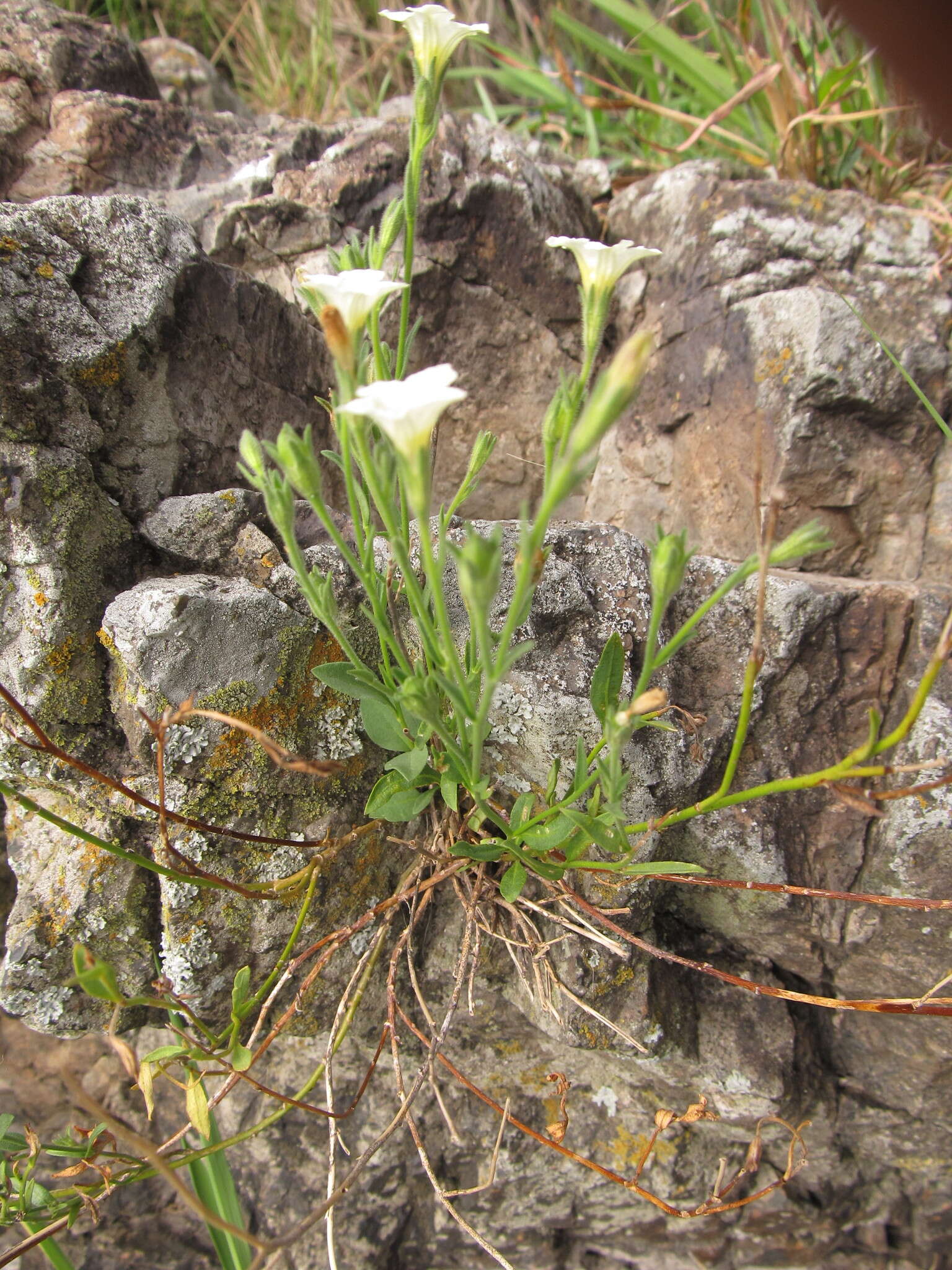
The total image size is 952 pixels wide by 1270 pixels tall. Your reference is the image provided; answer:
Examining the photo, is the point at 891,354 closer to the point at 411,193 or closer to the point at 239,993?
the point at 411,193

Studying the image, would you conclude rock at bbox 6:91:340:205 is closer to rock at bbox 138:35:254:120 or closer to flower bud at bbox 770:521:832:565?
rock at bbox 138:35:254:120

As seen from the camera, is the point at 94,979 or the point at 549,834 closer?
the point at 94,979

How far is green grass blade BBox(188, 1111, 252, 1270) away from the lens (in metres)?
1.80

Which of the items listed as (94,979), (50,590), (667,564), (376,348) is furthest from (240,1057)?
(376,348)

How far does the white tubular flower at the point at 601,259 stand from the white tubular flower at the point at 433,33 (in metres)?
0.39

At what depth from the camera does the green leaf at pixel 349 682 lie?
4.86 feet

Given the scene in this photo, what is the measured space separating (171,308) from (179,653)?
84 centimetres

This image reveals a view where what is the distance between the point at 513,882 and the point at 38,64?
2525 millimetres

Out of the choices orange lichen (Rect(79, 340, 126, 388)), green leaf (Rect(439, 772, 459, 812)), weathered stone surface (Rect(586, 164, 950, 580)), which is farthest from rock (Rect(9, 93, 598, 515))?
green leaf (Rect(439, 772, 459, 812))

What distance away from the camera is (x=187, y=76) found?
2.96 meters

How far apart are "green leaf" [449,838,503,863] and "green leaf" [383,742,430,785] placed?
153 mm

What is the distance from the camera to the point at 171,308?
5.93 feet

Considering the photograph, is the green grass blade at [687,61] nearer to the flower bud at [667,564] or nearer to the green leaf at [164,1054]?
the flower bud at [667,564]

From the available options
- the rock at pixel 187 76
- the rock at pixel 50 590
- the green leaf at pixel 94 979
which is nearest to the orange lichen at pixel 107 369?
the rock at pixel 50 590
